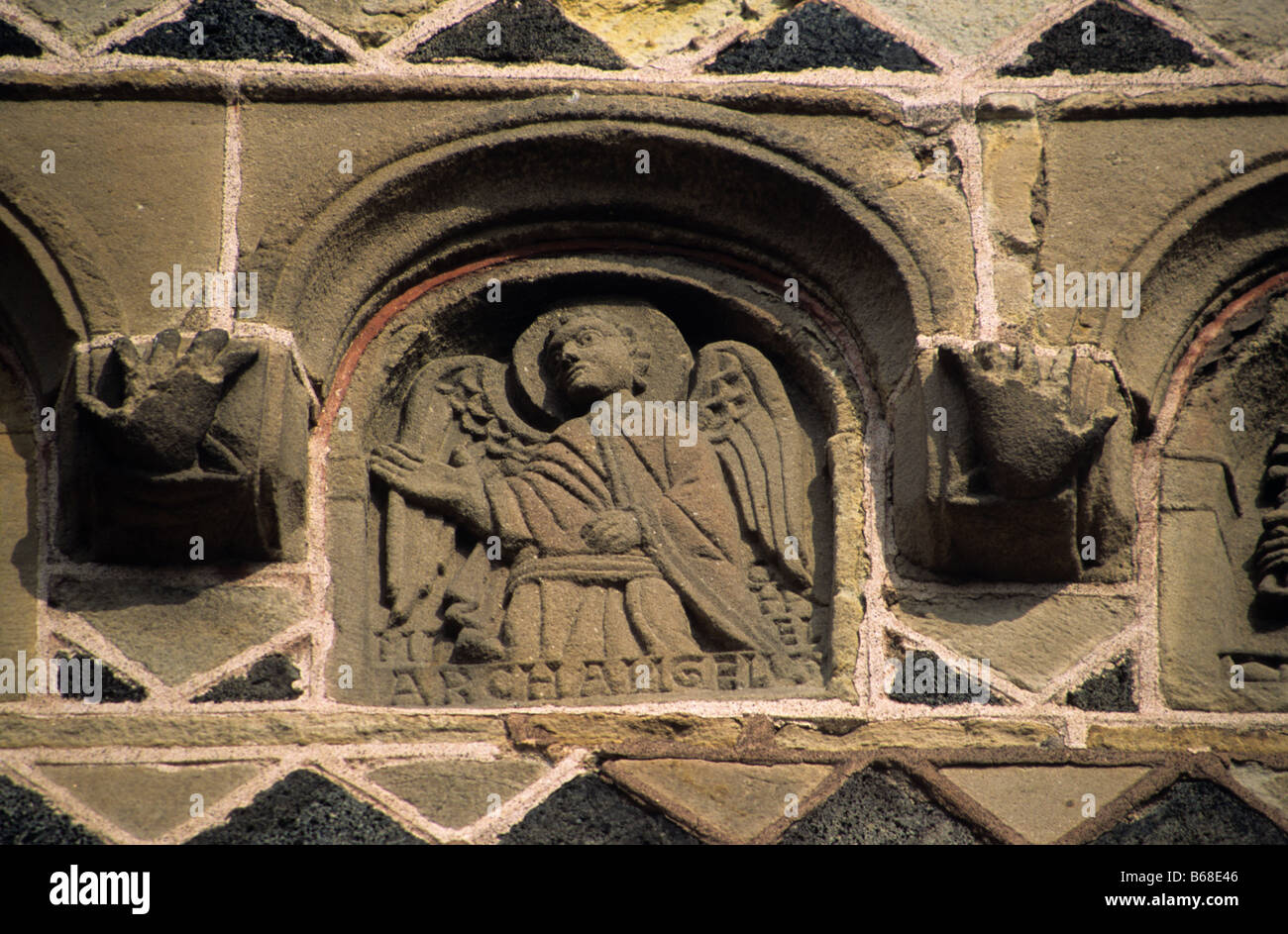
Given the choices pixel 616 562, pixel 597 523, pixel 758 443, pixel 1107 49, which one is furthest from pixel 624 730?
pixel 1107 49

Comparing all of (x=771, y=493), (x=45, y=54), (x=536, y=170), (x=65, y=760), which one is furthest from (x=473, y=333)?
(x=65, y=760)

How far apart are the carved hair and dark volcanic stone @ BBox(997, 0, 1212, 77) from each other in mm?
1379

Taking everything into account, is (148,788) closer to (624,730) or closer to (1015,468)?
(624,730)

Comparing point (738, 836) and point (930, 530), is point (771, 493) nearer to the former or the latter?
point (930, 530)

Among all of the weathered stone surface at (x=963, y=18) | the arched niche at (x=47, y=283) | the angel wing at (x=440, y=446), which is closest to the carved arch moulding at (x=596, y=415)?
the angel wing at (x=440, y=446)

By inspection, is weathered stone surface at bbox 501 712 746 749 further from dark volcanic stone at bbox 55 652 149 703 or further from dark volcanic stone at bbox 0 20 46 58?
dark volcanic stone at bbox 0 20 46 58

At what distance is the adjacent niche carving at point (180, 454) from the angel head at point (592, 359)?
2.72ft

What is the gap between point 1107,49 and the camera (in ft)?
15.9

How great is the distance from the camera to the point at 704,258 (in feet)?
16.2

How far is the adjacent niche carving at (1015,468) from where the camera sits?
13.1ft

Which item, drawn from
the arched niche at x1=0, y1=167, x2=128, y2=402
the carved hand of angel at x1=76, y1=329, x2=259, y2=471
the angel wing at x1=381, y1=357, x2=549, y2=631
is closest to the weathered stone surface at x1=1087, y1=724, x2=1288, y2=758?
the angel wing at x1=381, y1=357, x2=549, y2=631

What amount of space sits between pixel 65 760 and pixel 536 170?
85.7 inches

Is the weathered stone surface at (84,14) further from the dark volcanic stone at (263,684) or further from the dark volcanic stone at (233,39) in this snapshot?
the dark volcanic stone at (263,684)

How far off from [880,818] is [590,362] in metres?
1.64
